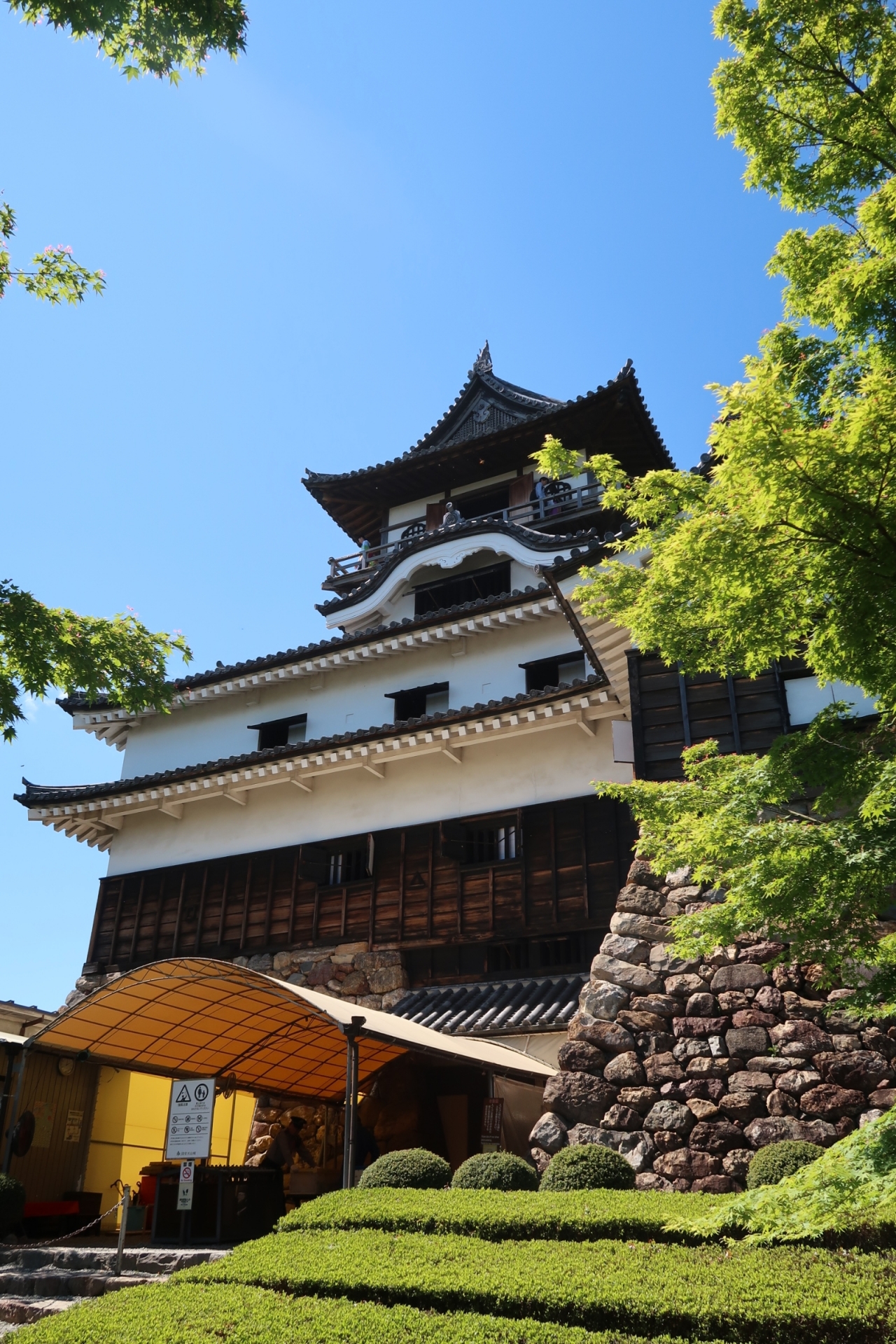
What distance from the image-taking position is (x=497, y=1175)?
958 centimetres

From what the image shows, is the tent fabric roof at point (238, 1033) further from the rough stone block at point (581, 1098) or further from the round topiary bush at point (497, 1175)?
the round topiary bush at point (497, 1175)

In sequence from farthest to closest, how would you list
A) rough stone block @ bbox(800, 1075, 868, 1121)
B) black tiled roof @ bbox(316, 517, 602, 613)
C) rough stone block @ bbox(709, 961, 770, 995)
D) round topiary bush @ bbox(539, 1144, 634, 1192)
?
1. black tiled roof @ bbox(316, 517, 602, 613)
2. rough stone block @ bbox(709, 961, 770, 995)
3. rough stone block @ bbox(800, 1075, 868, 1121)
4. round topiary bush @ bbox(539, 1144, 634, 1192)

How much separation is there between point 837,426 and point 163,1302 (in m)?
7.74

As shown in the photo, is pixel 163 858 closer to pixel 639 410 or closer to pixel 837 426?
pixel 639 410

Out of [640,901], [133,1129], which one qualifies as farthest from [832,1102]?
[133,1129]

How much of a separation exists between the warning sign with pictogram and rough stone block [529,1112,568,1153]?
353cm

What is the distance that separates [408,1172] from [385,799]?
857cm

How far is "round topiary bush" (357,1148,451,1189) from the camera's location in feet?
32.4

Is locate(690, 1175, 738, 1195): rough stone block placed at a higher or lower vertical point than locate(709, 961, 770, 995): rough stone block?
lower

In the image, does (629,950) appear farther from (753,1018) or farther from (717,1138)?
(717,1138)

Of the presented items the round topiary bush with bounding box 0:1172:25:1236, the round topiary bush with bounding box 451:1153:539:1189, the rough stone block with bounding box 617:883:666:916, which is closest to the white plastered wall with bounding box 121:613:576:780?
the rough stone block with bounding box 617:883:666:916

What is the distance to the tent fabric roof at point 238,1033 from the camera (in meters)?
11.3

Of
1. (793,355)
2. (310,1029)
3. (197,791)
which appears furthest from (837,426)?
(197,791)

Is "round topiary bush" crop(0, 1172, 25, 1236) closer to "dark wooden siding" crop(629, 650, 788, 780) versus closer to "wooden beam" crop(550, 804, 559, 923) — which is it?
"wooden beam" crop(550, 804, 559, 923)
